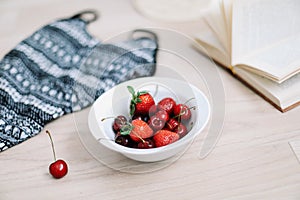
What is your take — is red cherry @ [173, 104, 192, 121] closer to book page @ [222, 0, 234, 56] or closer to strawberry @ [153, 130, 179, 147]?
strawberry @ [153, 130, 179, 147]

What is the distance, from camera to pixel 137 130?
2.34 ft

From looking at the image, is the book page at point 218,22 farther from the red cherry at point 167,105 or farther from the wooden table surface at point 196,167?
the red cherry at point 167,105

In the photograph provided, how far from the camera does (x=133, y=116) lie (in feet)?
2.51

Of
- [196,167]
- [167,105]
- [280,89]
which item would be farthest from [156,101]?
[280,89]

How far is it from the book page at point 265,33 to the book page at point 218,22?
0.04m

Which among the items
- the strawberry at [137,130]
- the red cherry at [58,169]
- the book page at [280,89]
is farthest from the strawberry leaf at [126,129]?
the book page at [280,89]

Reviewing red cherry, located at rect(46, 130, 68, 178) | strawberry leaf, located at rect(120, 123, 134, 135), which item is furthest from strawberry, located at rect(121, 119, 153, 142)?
red cherry, located at rect(46, 130, 68, 178)

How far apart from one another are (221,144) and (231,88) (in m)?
0.18

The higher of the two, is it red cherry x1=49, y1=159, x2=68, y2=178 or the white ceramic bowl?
the white ceramic bowl

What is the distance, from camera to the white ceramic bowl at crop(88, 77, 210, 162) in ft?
2.26

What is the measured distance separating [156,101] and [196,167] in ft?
0.53

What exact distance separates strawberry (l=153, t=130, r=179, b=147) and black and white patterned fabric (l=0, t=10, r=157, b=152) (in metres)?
0.24

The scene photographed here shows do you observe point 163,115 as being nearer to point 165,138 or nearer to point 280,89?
point 165,138

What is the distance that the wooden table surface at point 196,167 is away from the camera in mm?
699
